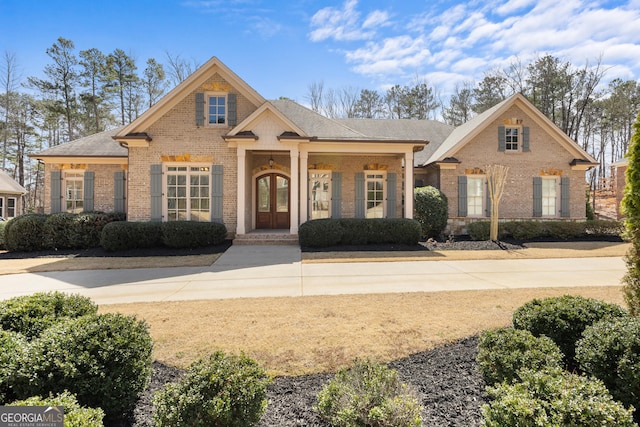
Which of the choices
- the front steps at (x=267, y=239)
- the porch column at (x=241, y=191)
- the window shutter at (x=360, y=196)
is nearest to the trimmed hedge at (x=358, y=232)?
the front steps at (x=267, y=239)

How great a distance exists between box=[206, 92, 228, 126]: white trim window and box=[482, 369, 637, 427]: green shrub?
41.3ft

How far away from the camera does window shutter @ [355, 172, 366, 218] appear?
1398cm

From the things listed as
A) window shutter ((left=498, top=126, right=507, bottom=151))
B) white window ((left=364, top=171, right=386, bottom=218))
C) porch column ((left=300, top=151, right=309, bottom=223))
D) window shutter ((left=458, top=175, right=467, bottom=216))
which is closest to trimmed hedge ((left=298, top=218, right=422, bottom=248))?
porch column ((left=300, top=151, right=309, bottom=223))

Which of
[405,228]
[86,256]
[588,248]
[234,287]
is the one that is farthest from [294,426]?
[588,248]

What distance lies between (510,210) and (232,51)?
53.5ft

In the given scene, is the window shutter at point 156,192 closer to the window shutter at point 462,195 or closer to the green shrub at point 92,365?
the green shrub at point 92,365

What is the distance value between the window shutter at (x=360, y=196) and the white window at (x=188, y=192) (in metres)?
6.32

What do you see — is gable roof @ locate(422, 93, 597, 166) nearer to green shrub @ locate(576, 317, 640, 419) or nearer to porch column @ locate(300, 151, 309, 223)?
porch column @ locate(300, 151, 309, 223)

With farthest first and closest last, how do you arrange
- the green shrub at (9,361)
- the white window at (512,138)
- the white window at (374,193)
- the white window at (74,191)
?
the white window at (512,138) → the white window at (374,193) → the white window at (74,191) → the green shrub at (9,361)

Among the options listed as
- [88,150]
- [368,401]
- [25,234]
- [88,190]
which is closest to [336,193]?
[88,190]

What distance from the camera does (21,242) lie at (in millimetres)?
11195

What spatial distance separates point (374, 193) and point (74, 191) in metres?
13.6

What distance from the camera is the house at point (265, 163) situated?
12117 mm

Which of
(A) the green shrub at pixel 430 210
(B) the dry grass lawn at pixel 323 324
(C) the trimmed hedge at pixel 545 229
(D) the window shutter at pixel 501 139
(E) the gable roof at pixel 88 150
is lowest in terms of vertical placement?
(B) the dry grass lawn at pixel 323 324
